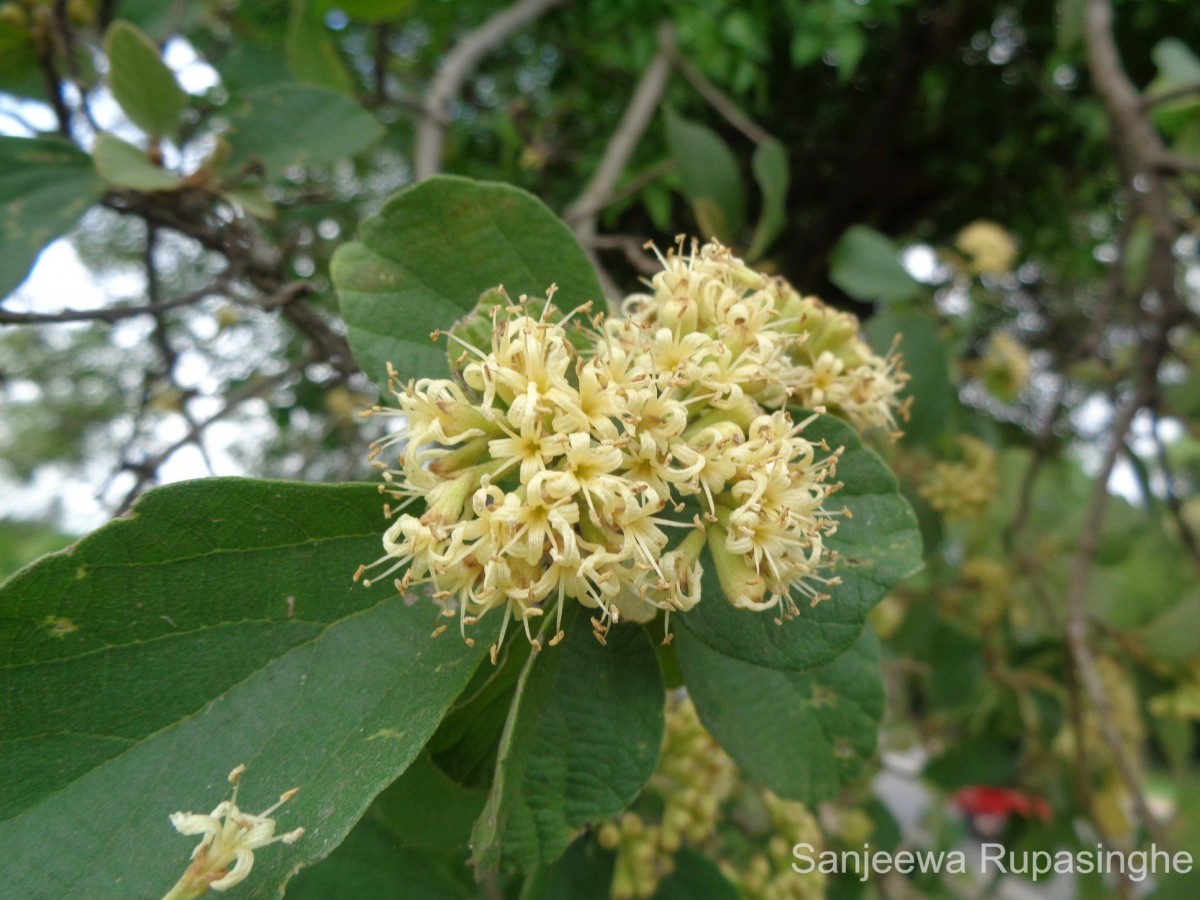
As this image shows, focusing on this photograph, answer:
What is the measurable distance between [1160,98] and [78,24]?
304cm

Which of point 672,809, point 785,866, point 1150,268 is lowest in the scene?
point 785,866

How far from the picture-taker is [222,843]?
81 cm

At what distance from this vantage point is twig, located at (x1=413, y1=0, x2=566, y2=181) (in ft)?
7.10

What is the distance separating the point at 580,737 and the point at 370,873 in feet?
2.01

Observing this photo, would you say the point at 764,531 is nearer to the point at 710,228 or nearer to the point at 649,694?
the point at 649,694

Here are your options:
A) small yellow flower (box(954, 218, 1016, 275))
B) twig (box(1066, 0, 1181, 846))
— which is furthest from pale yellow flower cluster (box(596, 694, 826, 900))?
small yellow flower (box(954, 218, 1016, 275))

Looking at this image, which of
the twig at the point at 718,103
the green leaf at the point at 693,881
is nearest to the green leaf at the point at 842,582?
the green leaf at the point at 693,881

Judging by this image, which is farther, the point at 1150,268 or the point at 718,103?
the point at 718,103

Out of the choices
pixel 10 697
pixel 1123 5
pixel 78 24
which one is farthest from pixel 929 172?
pixel 10 697

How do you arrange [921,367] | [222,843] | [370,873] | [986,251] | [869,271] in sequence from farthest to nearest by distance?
1. [986,251]
2. [869,271]
3. [921,367]
4. [370,873]
5. [222,843]

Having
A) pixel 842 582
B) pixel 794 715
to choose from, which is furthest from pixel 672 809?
pixel 842 582

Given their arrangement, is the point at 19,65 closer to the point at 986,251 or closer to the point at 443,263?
the point at 443,263

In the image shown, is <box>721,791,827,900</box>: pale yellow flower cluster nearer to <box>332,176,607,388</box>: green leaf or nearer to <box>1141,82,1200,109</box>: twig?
<box>332,176,607,388</box>: green leaf

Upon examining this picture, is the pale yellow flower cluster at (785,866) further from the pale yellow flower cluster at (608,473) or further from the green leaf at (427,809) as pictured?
the pale yellow flower cluster at (608,473)
